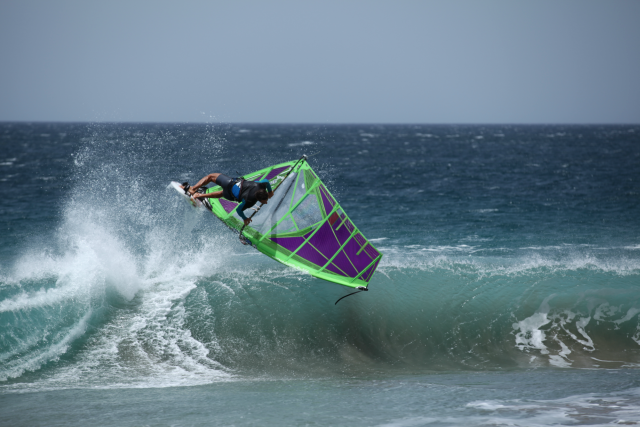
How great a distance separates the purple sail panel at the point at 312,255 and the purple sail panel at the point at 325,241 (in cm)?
9

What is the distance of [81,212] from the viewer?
15.7 m

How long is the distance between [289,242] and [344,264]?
3.29ft

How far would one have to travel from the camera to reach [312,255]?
8.77m

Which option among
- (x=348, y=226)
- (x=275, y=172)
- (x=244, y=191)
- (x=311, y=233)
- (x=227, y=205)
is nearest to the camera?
(x=244, y=191)

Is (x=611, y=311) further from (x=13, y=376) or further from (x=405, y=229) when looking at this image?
(x=13, y=376)

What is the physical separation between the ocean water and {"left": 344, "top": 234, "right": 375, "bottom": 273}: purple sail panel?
1440 millimetres

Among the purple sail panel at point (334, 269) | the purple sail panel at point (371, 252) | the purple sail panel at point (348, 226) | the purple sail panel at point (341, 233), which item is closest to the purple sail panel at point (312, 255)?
the purple sail panel at point (334, 269)

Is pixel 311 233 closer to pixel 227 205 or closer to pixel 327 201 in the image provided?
pixel 327 201

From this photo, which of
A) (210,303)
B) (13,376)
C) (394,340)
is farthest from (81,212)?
(394,340)

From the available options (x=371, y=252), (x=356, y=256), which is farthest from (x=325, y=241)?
(x=371, y=252)

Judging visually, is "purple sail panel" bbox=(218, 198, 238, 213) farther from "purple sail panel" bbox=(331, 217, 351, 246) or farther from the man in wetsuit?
"purple sail panel" bbox=(331, 217, 351, 246)

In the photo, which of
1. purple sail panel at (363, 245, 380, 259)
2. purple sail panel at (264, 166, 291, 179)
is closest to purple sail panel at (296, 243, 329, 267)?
purple sail panel at (363, 245, 380, 259)

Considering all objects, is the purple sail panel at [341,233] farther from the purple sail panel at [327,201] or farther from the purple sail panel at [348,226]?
the purple sail panel at [327,201]

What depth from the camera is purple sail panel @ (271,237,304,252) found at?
885 centimetres
